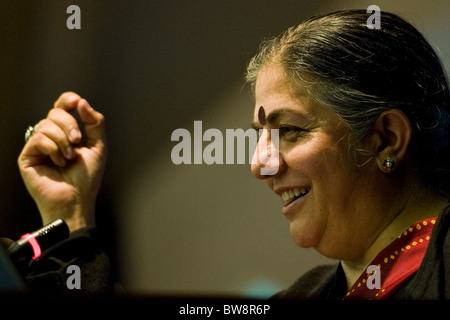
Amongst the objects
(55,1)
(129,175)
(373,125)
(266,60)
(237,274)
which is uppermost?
(55,1)

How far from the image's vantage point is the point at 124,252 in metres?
1.39

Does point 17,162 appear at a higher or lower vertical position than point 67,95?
lower

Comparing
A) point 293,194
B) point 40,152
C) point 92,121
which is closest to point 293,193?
point 293,194

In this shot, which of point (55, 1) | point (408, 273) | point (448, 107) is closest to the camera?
point (408, 273)

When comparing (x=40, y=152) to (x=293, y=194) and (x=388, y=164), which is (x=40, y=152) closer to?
(x=293, y=194)

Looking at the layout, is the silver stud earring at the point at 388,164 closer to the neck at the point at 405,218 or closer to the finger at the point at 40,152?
the neck at the point at 405,218

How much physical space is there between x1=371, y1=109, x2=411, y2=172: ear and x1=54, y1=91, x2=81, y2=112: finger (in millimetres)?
652

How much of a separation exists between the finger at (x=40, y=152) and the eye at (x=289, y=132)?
0.54 metres

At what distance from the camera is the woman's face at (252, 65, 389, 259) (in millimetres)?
1212

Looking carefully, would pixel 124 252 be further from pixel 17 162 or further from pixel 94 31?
pixel 94 31

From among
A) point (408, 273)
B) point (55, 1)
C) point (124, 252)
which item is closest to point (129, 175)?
point (124, 252)

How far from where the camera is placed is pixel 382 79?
3.91 ft

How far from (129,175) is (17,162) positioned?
0.30 meters

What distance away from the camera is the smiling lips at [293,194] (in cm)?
125
